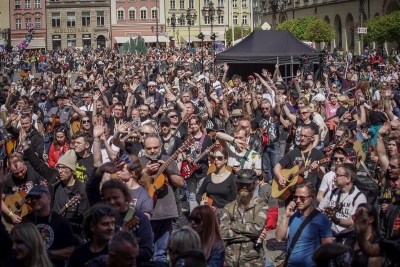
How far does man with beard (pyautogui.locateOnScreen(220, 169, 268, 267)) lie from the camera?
647 centimetres

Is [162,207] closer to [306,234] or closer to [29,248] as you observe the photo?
[306,234]

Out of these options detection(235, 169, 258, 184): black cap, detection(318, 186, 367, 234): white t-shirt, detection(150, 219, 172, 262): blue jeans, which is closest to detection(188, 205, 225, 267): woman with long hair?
detection(235, 169, 258, 184): black cap

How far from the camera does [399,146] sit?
895 centimetres

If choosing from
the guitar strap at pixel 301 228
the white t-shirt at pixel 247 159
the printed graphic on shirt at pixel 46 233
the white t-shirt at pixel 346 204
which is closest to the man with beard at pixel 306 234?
the guitar strap at pixel 301 228

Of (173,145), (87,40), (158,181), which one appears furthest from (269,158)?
(87,40)

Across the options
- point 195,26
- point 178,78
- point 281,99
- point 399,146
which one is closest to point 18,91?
point 178,78

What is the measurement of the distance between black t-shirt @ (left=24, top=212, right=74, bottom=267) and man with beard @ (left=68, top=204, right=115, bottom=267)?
68cm

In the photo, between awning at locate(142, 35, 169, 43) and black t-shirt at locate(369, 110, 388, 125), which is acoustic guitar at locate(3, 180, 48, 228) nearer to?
black t-shirt at locate(369, 110, 388, 125)

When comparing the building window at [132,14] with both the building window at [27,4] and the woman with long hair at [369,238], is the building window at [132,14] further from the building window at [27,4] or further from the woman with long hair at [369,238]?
the woman with long hair at [369,238]

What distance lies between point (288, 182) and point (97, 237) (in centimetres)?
368

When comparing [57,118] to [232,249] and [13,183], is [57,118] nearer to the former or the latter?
[13,183]

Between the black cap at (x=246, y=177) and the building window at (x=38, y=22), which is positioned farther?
the building window at (x=38, y=22)

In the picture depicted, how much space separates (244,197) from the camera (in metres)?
6.68

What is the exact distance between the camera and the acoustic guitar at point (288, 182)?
8.55 meters
